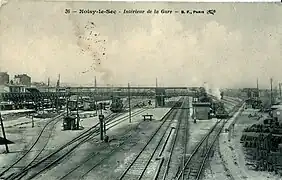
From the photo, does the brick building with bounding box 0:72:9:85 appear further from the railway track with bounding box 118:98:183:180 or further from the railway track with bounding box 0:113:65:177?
the railway track with bounding box 118:98:183:180

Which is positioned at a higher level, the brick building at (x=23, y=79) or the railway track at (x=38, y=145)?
the brick building at (x=23, y=79)

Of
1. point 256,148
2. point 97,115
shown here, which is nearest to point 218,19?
point 256,148

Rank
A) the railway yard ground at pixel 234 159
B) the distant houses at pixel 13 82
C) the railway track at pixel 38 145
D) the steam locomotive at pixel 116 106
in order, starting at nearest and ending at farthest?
1. the railway yard ground at pixel 234 159
2. the railway track at pixel 38 145
3. the distant houses at pixel 13 82
4. the steam locomotive at pixel 116 106

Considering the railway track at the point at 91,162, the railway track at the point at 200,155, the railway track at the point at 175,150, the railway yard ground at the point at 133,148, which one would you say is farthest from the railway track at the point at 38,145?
the railway track at the point at 200,155

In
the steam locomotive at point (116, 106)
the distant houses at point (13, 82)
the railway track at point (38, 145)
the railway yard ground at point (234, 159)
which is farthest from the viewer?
the steam locomotive at point (116, 106)

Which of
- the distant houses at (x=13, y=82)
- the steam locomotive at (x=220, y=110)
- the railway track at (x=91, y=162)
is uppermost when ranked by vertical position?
the distant houses at (x=13, y=82)

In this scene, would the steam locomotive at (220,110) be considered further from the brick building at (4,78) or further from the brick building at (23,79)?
the brick building at (4,78)

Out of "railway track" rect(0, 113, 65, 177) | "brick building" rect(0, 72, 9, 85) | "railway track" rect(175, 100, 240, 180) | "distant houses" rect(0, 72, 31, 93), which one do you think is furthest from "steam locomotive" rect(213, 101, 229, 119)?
"brick building" rect(0, 72, 9, 85)

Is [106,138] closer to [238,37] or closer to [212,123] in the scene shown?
[212,123]
